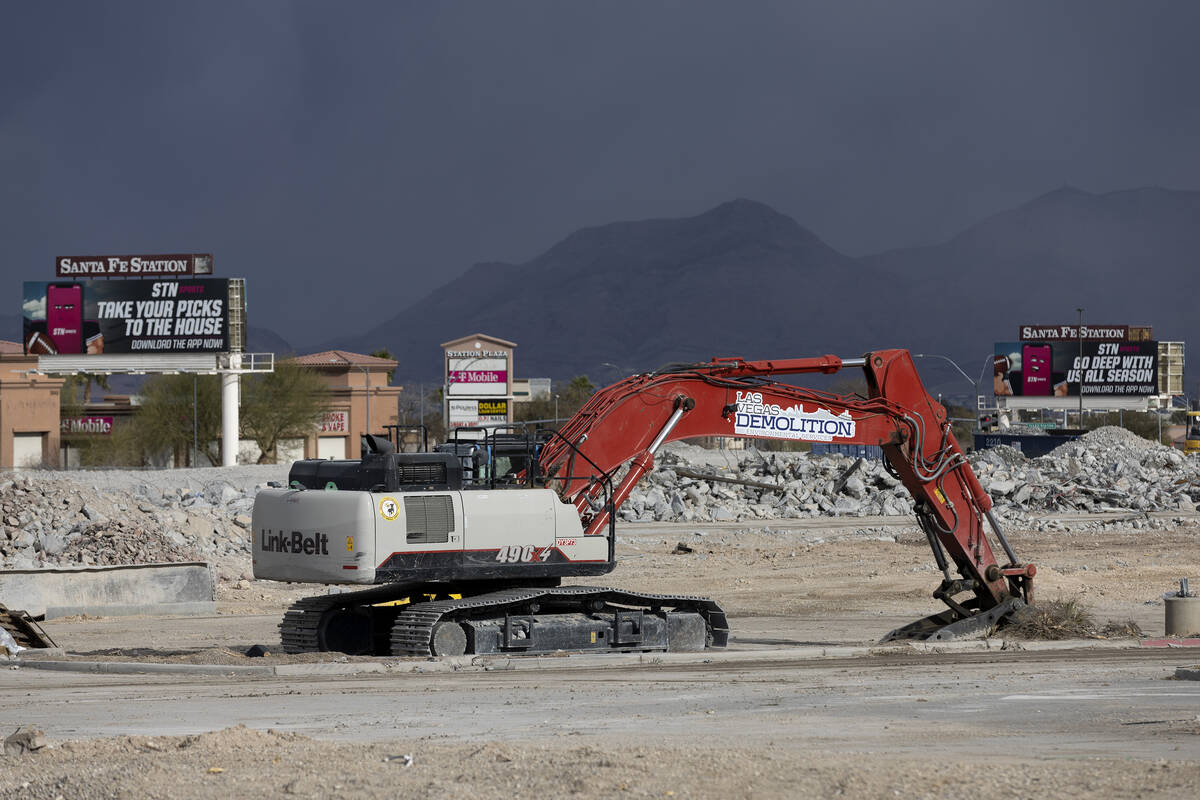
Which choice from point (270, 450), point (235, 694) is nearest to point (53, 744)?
point (235, 694)

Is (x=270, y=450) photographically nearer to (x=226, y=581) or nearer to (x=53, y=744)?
(x=226, y=581)

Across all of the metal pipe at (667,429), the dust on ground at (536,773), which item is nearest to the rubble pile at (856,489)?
the metal pipe at (667,429)

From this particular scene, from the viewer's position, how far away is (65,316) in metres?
76.1

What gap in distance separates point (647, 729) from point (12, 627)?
11.0 meters

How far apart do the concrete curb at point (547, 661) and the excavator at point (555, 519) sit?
0.32m

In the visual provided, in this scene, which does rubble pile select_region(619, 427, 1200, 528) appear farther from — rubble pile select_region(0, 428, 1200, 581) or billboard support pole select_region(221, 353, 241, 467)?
billboard support pole select_region(221, 353, 241, 467)

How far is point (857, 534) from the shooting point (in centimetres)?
4322

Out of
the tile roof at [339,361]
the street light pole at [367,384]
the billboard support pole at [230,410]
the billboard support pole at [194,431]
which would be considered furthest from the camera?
the tile roof at [339,361]

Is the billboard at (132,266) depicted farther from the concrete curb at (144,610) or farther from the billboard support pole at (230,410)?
the concrete curb at (144,610)

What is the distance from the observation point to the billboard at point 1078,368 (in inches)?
4934

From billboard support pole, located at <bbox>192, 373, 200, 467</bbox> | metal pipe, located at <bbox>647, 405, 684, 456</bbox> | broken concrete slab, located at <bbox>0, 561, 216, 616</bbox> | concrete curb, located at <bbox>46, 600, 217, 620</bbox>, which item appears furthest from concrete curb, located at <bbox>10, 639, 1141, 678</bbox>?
billboard support pole, located at <bbox>192, 373, 200, 467</bbox>

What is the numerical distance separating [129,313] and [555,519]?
215ft

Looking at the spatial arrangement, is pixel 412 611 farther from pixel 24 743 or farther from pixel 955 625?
pixel 955 625

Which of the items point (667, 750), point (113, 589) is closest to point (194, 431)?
point (113, 589)
